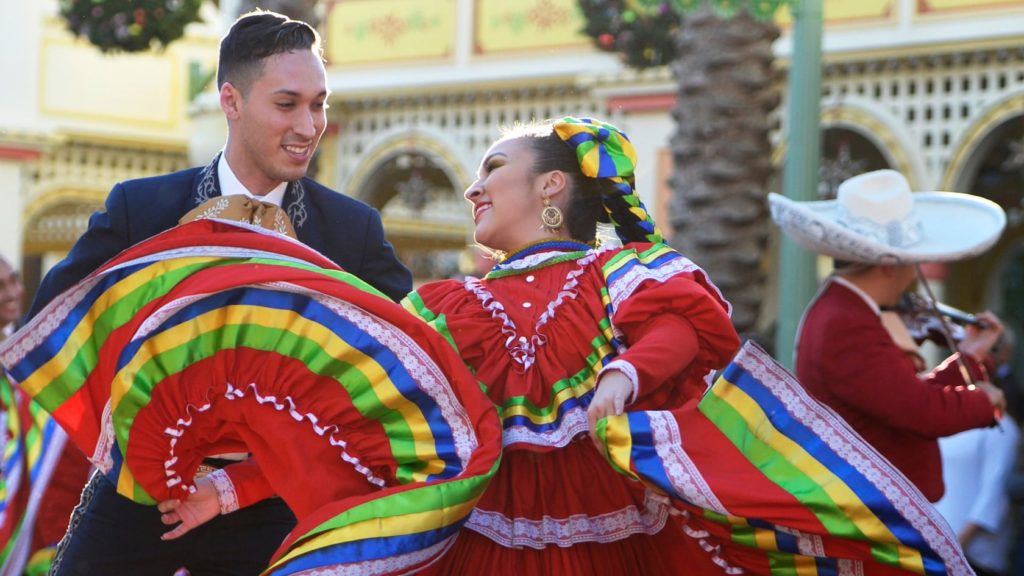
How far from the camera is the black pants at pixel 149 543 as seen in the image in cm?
377

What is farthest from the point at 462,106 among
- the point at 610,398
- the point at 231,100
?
the point at 610,398

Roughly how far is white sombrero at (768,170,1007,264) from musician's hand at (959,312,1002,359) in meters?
0.26

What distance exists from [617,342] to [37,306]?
134cm

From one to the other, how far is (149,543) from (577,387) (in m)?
1.06

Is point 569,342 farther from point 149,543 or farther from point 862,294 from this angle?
point 862,294

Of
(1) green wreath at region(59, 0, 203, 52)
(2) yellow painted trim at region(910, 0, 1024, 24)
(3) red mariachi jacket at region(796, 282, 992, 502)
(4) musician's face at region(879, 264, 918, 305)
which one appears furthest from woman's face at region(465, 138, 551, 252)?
(2) yellow painted trim at region(910, 0, 1024, 24)

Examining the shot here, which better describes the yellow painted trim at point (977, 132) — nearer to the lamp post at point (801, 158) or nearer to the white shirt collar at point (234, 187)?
the lamp post at point (801, 158)

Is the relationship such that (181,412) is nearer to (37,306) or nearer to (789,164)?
(37,306)

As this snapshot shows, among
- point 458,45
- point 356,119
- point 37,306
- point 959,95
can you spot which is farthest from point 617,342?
point 356,119

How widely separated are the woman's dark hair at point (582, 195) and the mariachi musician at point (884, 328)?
46.2 inches

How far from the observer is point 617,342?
3723 mm

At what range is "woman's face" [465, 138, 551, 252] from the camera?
12.9 ft

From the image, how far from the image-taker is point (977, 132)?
40.4 ft

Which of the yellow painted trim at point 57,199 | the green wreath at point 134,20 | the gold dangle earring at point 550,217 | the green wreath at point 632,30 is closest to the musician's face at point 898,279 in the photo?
the gold dangle earring at point 550,217
